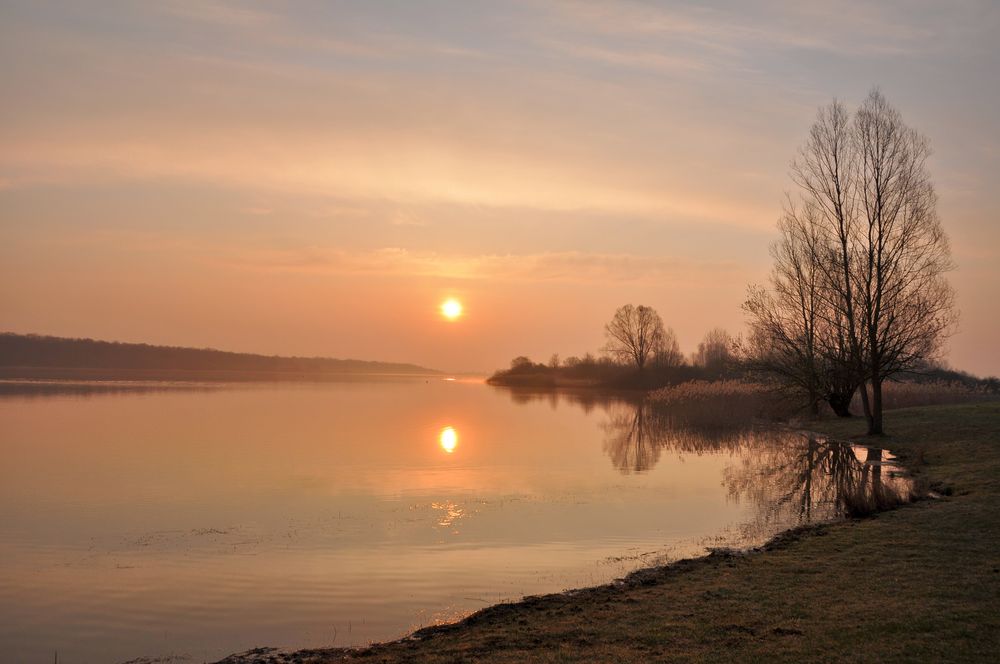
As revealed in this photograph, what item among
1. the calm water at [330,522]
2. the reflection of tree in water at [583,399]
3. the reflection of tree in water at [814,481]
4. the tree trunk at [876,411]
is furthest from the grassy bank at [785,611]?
the reflection of tree in water at [583,399]

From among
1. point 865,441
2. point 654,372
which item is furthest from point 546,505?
point 654,372

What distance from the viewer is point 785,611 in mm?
8984

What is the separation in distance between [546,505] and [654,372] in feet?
276

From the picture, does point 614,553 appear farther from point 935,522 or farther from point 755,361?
point 755,361

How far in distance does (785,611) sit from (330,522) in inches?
399

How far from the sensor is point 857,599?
926 cm

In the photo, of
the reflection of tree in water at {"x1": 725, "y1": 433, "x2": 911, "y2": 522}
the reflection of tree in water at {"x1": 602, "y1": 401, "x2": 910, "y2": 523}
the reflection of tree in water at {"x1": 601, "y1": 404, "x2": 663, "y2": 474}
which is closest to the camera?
the reflection of tree in water at {"x1": 725, "y1": 433, "x2": 911, "y2": 522}

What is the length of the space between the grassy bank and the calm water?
45.1 inches

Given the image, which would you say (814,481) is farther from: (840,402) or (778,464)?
(840,402)

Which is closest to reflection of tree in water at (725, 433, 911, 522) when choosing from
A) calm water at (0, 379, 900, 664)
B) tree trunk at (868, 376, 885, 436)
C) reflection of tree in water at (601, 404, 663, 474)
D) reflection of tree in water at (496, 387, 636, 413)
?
calm water at (0, 379, 900, 664)

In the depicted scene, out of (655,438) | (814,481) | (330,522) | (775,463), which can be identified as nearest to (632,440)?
(655,438)

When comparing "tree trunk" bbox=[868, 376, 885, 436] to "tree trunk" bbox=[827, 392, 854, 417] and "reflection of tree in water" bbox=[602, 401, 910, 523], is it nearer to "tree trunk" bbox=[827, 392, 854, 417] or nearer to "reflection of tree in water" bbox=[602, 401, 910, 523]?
"reflection of tree in water" bbox=[602, 401, 910, 523]

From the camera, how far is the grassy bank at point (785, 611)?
7730 mm

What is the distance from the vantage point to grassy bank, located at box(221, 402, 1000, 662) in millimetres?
7730
